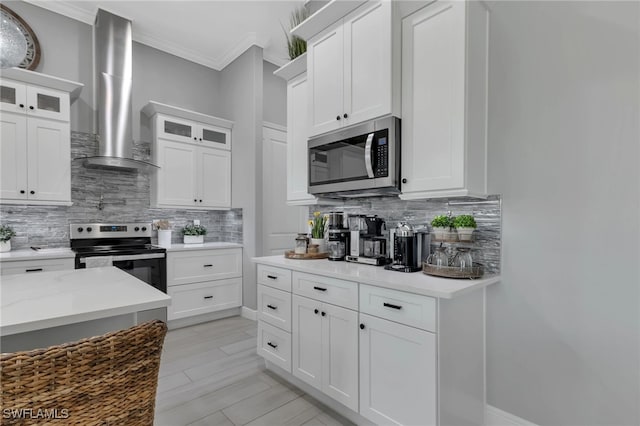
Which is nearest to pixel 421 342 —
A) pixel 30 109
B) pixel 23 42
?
pixel 23 42

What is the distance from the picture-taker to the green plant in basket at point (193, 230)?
4082 mm

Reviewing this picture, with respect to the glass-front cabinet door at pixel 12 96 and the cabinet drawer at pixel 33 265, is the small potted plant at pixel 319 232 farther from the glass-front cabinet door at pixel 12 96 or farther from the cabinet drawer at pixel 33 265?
the glass-front cabinet door at pixel 12 96

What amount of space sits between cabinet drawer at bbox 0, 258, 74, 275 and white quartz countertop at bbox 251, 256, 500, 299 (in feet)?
6.51

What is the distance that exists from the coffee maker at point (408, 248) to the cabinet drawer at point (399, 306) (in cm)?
32

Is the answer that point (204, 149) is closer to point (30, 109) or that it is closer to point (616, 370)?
point (30, 109)

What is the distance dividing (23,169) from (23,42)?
73.9 inches

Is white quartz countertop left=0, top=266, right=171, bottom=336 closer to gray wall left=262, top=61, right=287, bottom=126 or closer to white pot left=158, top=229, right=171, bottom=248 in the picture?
white pot left=158, top=229, right=171, bottom=248

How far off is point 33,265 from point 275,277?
2089 millimetres

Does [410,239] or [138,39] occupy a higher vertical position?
[138,39]

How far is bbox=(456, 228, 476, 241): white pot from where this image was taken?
6.03ft

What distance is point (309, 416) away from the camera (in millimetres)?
1974

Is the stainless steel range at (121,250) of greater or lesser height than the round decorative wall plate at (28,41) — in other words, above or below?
below

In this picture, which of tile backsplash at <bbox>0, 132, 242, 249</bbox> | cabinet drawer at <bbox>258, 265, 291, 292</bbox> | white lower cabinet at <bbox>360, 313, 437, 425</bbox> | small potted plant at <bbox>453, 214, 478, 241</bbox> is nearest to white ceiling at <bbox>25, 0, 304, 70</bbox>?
tile backsplash at <bbox>0, 132, 242, 249</bbox>

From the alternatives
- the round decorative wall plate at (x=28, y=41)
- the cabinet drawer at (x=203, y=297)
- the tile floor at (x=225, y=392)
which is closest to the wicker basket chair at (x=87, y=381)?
the tile floor at (x=225, y=392)
